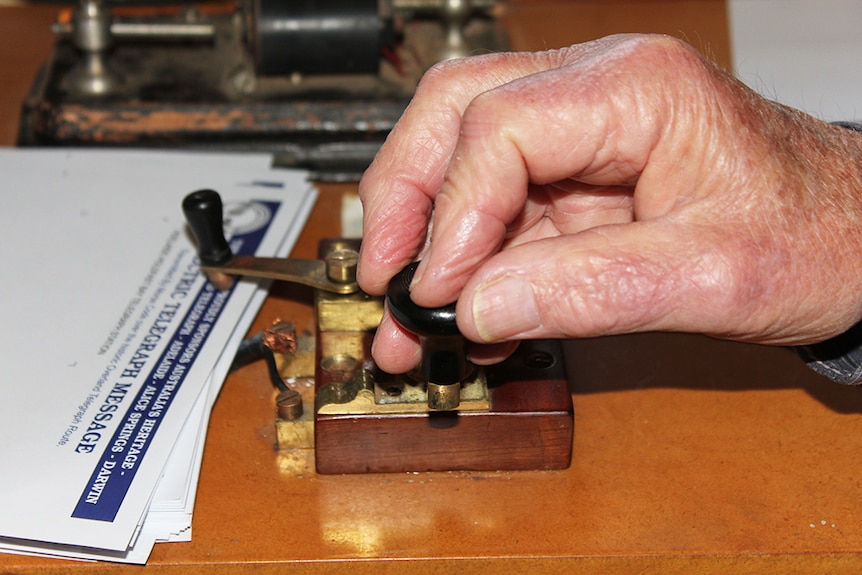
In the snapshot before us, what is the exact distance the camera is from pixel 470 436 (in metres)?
0.78

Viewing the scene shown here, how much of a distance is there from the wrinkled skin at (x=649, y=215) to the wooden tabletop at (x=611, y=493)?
0.14 m

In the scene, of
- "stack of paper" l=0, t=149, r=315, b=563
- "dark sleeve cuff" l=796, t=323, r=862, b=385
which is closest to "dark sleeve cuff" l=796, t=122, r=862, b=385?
"dark sleeve cuff" l=796, t=323, r=862, b=385

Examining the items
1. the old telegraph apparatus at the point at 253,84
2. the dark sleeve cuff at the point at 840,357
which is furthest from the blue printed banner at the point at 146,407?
the dark sleeve cuff at the point at 840,357

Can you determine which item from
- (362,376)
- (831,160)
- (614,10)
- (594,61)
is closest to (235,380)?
(362,376)

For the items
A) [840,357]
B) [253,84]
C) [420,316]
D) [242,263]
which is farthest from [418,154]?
[253,84]

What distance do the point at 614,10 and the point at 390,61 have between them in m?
0.48

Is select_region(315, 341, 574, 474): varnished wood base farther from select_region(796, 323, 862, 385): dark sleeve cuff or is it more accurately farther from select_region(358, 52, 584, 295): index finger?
select_region(796, 323, 862, 385): dark sleeve cuff

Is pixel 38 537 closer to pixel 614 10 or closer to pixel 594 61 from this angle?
pixel 594 61

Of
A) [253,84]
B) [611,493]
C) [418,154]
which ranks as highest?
[418,154]

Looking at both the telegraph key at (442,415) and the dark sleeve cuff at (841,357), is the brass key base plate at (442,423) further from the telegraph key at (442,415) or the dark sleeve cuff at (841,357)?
the dark sleeve cuff at (841,357)

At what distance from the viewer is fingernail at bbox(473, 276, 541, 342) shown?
2.17 feet

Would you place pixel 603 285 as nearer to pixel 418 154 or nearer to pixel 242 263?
pixel 418 154

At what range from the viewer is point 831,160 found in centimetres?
76

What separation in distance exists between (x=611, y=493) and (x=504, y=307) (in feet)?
0.71
